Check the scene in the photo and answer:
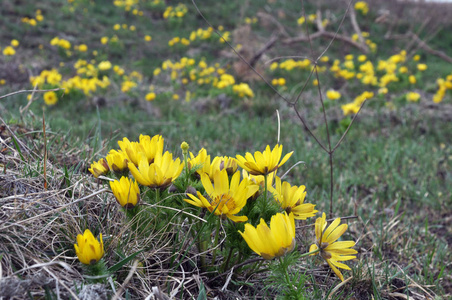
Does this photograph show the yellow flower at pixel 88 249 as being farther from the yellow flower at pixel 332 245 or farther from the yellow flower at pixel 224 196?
the yellow flower at pixel 332 245

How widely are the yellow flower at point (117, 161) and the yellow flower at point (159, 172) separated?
0.16 metres

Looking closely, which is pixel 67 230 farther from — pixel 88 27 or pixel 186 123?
pixel 88 27

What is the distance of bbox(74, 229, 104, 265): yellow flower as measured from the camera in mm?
1033

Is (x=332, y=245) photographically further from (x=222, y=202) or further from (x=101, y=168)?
(x=101, y=168)

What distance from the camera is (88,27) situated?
10.7 metres

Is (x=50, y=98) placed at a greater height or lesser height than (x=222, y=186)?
lesser

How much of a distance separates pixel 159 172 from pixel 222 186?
0.20 meters

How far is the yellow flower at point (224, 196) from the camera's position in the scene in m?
1.12

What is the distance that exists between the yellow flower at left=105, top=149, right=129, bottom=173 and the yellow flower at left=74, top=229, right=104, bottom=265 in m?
0.34

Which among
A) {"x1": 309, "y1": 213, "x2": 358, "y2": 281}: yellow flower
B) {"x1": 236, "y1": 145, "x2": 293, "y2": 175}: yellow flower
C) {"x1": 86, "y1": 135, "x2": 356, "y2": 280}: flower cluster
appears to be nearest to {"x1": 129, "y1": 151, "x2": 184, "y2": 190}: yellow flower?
{"x1": 86, "y1": 135, "x2": 356, "y2": 280}: flower cluster

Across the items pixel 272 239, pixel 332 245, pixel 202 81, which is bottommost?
pixel 202 81

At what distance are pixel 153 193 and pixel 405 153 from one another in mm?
3166

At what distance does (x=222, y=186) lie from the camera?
1.20m

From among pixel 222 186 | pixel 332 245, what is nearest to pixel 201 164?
pixel 222 186
